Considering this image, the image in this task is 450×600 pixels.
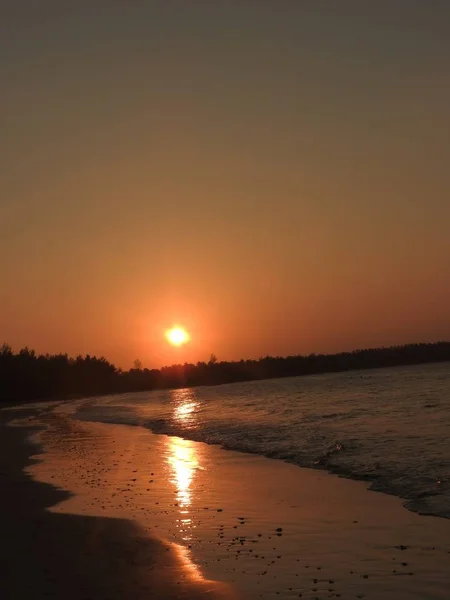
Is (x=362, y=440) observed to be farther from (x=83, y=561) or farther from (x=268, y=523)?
(x=83, y=561)

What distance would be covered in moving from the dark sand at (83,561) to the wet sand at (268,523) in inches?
7.7

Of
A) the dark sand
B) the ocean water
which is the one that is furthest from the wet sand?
the ocean water

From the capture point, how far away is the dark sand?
894 cm

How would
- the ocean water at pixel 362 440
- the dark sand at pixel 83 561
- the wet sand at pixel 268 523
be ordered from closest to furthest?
the dark sand at pixel 83 561, the wet sand at pixel 268 523, the ocean water at pixel 362 440

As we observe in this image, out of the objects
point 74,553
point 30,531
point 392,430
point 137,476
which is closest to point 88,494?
point 137,476

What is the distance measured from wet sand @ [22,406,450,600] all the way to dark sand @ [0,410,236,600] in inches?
→ 7.7

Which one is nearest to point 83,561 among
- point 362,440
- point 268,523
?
point 268,523

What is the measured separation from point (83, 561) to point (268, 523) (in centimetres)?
368

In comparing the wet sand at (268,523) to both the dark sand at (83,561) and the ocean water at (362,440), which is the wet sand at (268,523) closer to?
the dark sand at (83,561)

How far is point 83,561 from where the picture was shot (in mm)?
10445

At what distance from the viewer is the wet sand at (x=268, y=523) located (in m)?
9.30

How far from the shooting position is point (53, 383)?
446 feet

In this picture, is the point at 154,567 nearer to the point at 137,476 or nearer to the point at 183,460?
the point at 137,476

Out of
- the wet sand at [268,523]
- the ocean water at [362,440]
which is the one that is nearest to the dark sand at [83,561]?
the wet sand at [268,523]
